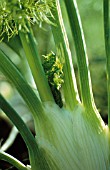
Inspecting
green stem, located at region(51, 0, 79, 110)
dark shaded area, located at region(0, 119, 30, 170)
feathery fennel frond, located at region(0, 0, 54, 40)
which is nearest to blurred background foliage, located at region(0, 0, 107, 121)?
dark shaded area, located at region(0, 119, 30, 170)

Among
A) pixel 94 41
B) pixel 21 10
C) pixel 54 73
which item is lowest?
pixel 94 41

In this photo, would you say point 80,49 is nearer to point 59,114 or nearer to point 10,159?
point 59,114

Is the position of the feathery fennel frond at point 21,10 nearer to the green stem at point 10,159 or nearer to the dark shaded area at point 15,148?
the green stem at point 10,159

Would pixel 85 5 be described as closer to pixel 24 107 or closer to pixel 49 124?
pixel 24 107

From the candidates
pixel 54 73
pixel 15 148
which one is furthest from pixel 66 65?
pixel 15 148

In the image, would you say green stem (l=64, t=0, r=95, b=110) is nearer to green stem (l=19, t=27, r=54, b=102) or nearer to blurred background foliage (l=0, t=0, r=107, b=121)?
green stem (l=19, t=27, r=54, b=102)

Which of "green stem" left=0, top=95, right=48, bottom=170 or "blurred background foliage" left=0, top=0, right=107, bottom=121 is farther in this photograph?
"blurred background foliage" left=0, top=0, right=107, bottom=121
